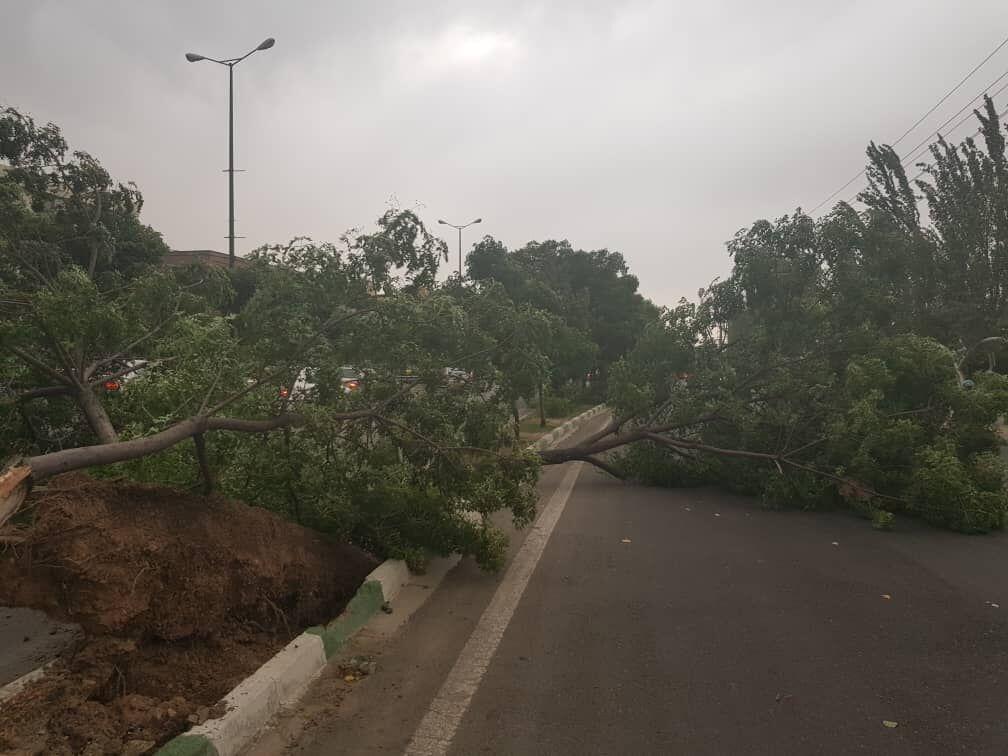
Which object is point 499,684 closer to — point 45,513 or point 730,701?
point 730,701

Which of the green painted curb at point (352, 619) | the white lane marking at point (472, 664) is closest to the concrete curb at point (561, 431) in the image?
the white lane marking at point (472, 664)

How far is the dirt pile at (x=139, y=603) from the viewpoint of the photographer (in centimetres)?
356

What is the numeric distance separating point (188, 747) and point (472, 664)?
183 cm

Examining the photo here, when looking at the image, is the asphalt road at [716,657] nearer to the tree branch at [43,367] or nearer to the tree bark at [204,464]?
the tree bark at [204,464]

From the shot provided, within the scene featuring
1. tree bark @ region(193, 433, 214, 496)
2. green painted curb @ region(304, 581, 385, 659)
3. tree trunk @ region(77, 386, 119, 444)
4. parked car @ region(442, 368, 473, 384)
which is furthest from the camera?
parked car @ region(442, 368, 473, 384)

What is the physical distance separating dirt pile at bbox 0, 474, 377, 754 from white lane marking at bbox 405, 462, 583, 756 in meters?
1.05

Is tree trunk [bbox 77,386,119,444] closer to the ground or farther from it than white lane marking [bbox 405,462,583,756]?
farther from it

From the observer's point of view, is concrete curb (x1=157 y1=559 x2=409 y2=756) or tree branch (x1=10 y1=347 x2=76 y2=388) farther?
tree branch (x1=10 y1=347 x2=76 y2=388)

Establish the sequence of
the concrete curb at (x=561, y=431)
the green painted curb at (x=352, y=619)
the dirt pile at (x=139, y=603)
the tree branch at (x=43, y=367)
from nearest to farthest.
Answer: the dirt pile at (x=139, y=603)
the green painted curb at (x=352, y=619)
the tree branch at (x=43, y=367)
the concrete curb at (x=561, y=431)

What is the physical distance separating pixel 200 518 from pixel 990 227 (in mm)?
24545

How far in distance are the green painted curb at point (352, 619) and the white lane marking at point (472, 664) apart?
29.2 inches

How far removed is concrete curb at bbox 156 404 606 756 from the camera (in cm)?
327

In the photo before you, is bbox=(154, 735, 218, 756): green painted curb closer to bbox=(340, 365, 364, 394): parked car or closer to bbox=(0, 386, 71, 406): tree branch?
bbox=(0, 386, 71, 406): tree branch

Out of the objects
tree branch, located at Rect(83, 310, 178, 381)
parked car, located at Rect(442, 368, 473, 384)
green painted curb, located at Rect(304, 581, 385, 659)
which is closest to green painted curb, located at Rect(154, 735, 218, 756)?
green painted curb, located at Rect(304, 581, 385, 659)
